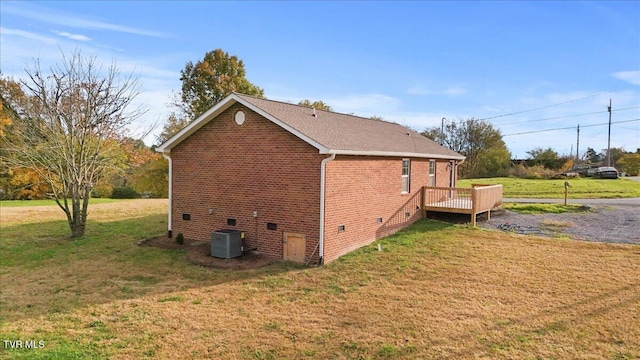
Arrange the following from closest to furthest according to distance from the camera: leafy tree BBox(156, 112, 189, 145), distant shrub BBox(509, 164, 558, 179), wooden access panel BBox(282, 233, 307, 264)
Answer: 1. wooden access panel BBox(282, 233, 307, 264)
2. leafy tree BBox(156, 112, 189, 145)
3. distant shrub BBox(509, 164, 558, 179)

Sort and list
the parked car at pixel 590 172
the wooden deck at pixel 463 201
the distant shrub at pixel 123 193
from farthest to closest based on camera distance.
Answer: the parked car at pixel 590 172 → the distant shrub at pixel 123 193 → the wooden deck at pixel 463 201

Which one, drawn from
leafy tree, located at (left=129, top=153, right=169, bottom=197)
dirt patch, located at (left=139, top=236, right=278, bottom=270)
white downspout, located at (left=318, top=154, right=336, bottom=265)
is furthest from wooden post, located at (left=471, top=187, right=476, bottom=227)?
leafy tree, located at (left=129, top=153, right=169, bottom=197)

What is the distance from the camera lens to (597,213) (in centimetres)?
2031

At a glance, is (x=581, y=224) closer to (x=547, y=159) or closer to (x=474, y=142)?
(x=474, y=142)

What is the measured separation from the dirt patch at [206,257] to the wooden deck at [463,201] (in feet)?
28.8

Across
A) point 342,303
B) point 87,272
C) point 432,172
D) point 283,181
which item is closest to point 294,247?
point 283,181

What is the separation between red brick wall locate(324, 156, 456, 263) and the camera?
473 inches

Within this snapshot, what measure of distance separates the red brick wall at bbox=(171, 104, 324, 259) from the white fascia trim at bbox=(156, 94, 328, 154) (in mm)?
201

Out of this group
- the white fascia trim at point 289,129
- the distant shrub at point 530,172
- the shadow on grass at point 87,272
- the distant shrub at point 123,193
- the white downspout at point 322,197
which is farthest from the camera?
the distant shrub at point 530,172

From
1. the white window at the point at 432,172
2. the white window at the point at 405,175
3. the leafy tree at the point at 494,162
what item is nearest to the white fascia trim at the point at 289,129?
the white window at the point at 405,175

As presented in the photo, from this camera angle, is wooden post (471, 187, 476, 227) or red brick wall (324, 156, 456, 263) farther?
wooden post (471, 187, 476, 227)

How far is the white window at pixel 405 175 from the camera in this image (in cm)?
1648

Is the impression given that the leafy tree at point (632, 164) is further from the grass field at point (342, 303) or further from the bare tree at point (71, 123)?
the bare tree at point (71, 123)

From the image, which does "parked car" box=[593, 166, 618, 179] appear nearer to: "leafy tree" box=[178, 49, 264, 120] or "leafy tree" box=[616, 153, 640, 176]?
"leafy tree" box=[616, 153, 640, 176]
